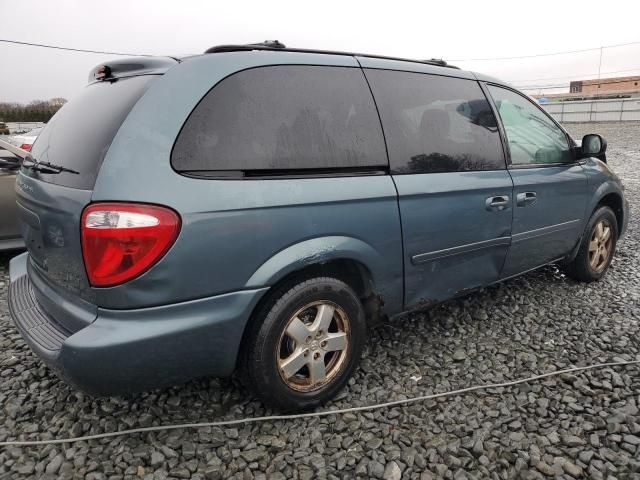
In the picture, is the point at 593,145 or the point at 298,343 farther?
the point at 593,145

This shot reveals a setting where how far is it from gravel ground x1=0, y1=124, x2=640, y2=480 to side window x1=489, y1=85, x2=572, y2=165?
125 cm

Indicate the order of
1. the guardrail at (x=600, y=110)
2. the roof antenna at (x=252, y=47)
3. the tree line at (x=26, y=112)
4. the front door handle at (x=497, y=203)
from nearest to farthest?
the roof antenna at (x=252, y=47), the front door handle at (x=497, y=203), the guardrail at (x=600, y=110), the tree line at (x=26, y=112)

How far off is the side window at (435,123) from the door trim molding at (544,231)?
505 mm

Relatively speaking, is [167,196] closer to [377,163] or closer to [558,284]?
[377,163]

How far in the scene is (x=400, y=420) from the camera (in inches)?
87.2

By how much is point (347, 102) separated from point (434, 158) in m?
0.64

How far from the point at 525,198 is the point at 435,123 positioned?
914mm

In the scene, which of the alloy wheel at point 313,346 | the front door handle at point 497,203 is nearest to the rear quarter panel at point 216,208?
the alloy wheel at point 313,346

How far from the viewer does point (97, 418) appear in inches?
86.0

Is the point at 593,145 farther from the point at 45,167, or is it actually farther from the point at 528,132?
the point at 45,167

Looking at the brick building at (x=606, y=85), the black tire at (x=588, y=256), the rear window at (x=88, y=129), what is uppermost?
the brick building at (x=606, y=85)

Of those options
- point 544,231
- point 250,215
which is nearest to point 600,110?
point 544,231

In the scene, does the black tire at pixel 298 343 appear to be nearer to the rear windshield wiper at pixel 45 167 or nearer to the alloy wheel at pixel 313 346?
the alloy wheel at pixel 313 346

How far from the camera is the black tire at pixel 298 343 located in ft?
6.56
